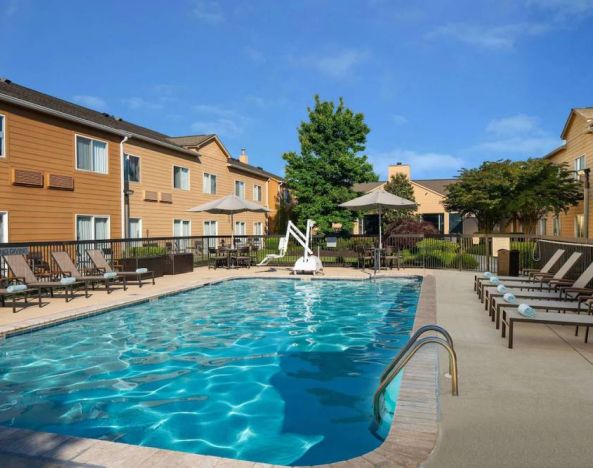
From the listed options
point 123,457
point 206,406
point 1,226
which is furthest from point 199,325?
point 1,226

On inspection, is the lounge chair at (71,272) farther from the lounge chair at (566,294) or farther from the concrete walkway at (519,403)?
the lounge chair at (566,294)

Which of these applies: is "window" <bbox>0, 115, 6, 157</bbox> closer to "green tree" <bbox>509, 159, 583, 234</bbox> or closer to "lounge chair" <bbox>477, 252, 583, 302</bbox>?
"lounge chair" <bbox>477, 252, 583, 302</bbox>

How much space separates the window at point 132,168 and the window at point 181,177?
3099 mm

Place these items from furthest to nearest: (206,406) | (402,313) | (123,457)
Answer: (402,313)
(206,406)
(123,457)

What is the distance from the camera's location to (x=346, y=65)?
21.7 metres

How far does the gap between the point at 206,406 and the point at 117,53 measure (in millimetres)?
22361

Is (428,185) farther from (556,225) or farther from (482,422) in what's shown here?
(482,422)

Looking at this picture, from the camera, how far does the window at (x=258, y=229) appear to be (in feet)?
109

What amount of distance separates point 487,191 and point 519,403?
88.9 ft

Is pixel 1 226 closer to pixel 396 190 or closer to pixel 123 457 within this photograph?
pixel 123 457

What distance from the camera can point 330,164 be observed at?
28.9m

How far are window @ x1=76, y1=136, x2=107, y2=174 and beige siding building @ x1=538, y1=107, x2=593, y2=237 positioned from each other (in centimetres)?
2158

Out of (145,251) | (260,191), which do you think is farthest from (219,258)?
(260,191)

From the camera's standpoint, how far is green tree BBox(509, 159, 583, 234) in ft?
82.6
